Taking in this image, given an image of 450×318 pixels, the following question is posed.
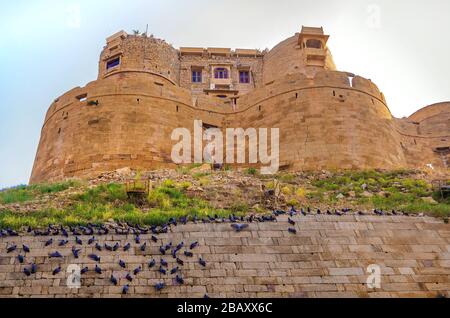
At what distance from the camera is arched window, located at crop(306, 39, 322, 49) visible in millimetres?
26250

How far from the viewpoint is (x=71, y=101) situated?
20.0 metres

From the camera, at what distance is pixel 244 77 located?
91.7 ft

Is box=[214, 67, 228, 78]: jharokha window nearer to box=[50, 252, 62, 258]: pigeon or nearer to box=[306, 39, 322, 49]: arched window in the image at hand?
box=[306, 39, 322, 49]: arched window

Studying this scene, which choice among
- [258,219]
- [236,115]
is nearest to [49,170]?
[236,115]

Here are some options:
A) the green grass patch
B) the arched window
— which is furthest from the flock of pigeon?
the arched window

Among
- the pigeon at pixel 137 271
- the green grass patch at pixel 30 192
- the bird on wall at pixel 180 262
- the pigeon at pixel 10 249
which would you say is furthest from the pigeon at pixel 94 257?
the green grass patch at pixel 30 192

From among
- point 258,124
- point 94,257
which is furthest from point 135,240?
point 258,124

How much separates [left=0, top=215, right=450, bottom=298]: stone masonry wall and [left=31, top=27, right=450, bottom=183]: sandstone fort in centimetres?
741

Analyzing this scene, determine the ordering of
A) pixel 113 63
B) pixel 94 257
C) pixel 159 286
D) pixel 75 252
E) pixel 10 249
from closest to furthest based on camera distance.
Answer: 1. pixel 159 286
2. pixel 94 257
3. pixel 75 252
4. pixel 10 249
5. pixel 113 63

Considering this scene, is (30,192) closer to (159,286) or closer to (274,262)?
(159,286)

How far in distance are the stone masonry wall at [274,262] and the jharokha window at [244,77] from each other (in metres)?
18.0

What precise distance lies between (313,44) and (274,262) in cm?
1926

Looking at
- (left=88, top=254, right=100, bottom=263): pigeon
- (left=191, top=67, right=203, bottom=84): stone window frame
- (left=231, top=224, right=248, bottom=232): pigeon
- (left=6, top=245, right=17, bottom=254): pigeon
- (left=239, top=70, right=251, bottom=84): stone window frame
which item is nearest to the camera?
(left=88, top=254, right=100, bottom=263): pigeon
